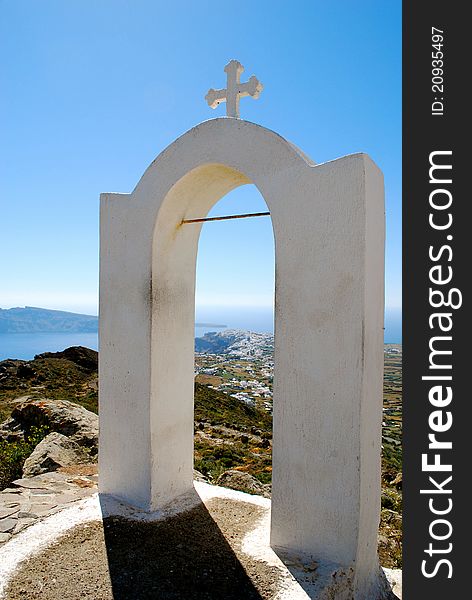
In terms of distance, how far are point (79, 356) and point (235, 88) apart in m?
21.2

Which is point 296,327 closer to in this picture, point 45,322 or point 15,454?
point 15,454

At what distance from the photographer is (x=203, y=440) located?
10.6 metres

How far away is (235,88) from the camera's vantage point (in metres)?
4.46

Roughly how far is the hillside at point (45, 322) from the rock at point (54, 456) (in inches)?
3891

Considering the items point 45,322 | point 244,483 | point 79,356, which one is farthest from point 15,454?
point 45,322

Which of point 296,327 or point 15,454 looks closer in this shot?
point 296,327

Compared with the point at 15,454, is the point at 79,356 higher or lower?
lower

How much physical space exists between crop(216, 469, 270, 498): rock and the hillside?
10009cm

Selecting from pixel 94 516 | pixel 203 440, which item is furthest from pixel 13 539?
pixel 203 440

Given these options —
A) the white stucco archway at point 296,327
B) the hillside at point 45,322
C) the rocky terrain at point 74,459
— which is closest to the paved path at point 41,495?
the rocky terrain at point 74,459

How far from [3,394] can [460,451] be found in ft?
50.5

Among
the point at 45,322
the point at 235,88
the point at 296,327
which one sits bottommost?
the point at 45,322

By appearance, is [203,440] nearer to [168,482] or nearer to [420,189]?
[168,482]

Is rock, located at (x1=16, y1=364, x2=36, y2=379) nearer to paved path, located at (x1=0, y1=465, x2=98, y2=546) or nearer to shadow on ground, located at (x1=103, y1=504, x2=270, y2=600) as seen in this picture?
paved path, located at (x1=0, y1=465, x2=98, y2=546)
